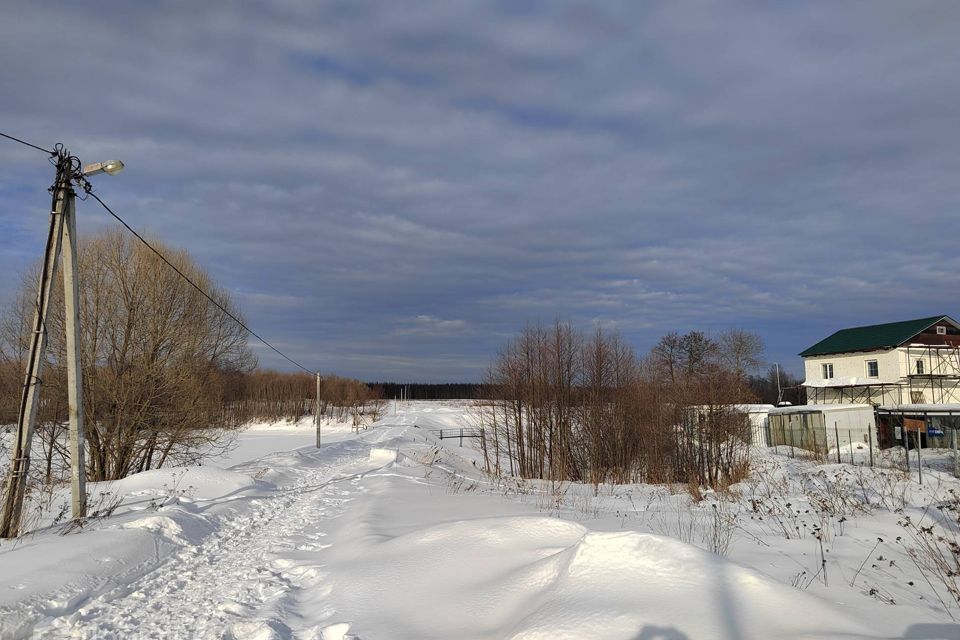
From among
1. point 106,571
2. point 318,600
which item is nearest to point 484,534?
point 318,600

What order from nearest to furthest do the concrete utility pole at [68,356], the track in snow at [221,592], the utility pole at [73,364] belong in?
1. the track in snow at [221,592]
2. the concrete utility pole at [68,356]
3. the utility pole at [73,364]

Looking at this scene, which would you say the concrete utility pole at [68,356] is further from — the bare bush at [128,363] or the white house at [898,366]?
the white house at [898,366]

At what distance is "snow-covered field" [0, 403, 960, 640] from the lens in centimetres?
472

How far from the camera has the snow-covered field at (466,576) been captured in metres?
4.72

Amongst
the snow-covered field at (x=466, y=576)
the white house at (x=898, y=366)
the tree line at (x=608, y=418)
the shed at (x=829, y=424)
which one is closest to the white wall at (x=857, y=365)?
the white house at (x=898, y=366)

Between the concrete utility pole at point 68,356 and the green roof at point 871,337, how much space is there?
51.7m

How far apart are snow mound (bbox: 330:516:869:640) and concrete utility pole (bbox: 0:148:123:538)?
201 inches

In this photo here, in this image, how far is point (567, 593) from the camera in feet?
17.1

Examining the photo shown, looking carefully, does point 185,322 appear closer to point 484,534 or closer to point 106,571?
point 106,571

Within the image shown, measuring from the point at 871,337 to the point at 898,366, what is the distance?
4372 mm

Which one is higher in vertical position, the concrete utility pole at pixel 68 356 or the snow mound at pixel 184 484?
the concrete utility pole at pixel 68 356

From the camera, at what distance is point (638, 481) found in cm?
2628

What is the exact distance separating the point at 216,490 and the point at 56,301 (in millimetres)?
9185

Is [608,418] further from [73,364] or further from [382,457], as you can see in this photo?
[73,364]
